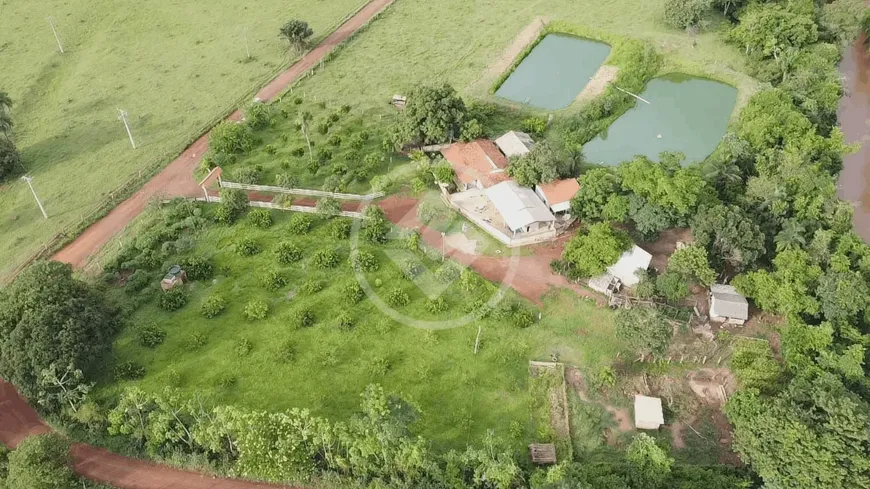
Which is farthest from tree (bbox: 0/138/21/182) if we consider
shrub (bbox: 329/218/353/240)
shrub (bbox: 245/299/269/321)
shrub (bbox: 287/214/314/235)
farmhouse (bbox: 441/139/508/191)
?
farmhouse (bbox: 441/139/508/191)

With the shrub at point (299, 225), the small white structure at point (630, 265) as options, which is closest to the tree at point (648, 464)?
the small white structure at point (630, 265)

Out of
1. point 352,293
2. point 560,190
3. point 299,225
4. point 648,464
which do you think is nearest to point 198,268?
point 299,225

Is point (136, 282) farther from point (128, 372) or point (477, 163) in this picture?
point (477, 163)

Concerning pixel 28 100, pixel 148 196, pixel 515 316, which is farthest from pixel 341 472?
pixel 28 100

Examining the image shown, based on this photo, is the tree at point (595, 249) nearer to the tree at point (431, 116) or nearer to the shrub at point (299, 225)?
the tree at point (431, 116)

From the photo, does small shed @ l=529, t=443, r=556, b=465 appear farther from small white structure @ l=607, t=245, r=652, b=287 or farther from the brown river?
the brown river

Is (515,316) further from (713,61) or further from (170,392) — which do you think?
(713,61)
